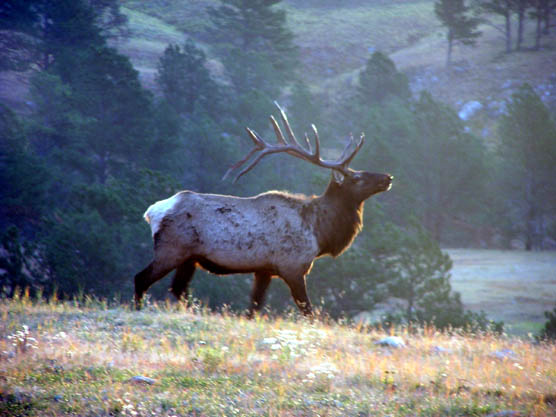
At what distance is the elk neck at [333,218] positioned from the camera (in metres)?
9.39

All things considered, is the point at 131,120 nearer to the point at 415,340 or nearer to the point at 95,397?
the point at 415,340

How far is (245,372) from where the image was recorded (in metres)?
5.57

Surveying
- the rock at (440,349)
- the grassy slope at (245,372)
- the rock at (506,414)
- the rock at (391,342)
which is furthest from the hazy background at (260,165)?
the rock at (506,414)

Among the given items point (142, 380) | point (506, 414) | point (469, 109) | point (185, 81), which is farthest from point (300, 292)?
point (469, 109)

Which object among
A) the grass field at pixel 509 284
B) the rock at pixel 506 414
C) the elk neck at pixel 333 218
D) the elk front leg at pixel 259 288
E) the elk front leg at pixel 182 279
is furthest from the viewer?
the grass field at pixel 509 284

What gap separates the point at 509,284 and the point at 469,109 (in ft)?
113

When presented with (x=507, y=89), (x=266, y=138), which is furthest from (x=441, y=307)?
(x=507, y=89)

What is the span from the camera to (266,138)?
114 feet

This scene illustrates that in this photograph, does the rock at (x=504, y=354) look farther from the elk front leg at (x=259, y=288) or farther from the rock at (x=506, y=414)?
the elk front leg at (x=259, y=288)

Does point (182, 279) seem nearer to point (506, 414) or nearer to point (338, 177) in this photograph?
point (338, 177)

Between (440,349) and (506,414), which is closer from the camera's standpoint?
(506,414)

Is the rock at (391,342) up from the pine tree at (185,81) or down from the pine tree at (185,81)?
down

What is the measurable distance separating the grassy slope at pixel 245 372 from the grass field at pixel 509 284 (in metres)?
17.6

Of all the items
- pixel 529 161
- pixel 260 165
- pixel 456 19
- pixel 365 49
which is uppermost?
pixel 456 19
